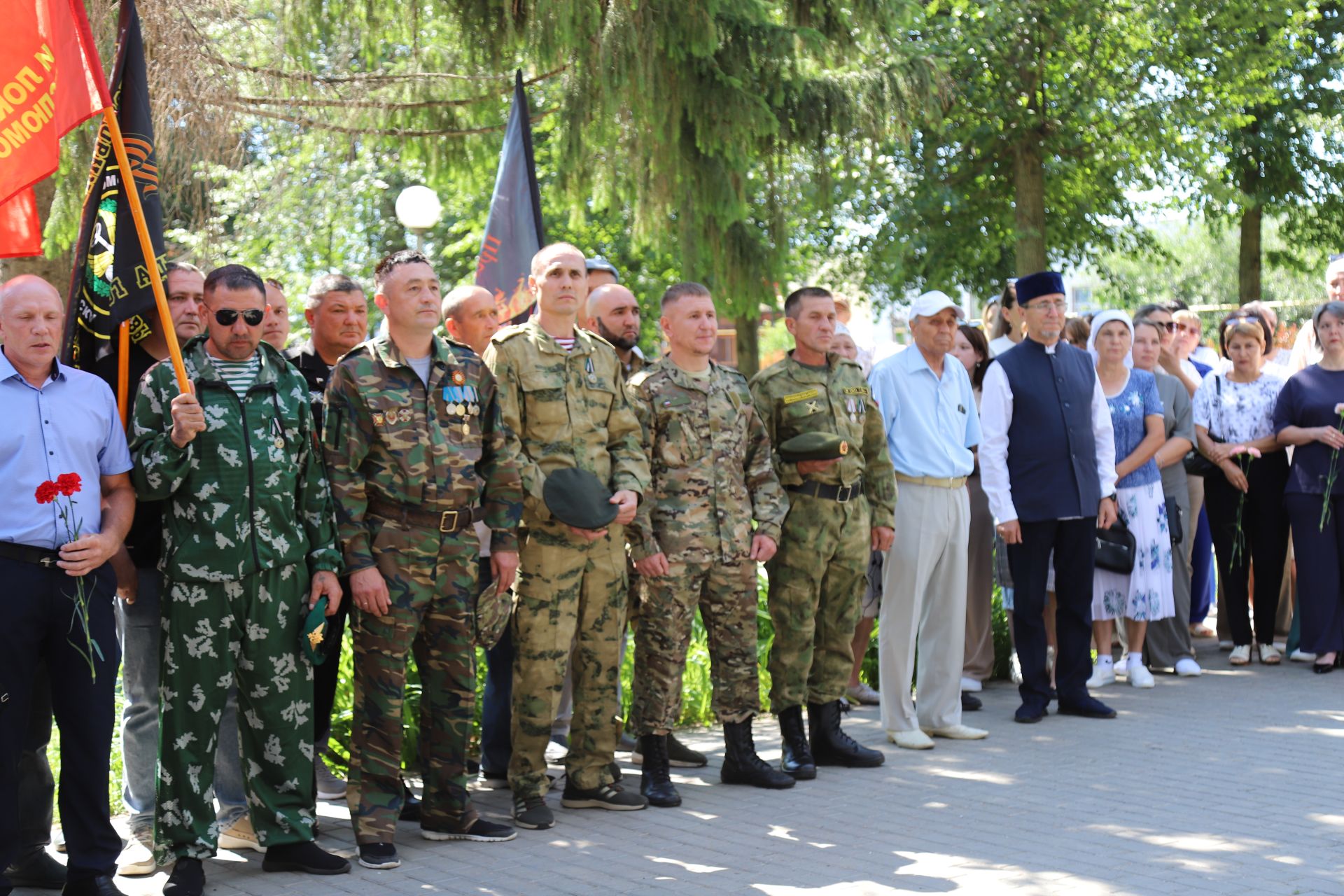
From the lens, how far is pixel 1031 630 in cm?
794

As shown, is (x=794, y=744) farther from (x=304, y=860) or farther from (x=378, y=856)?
(x=304, y=860)

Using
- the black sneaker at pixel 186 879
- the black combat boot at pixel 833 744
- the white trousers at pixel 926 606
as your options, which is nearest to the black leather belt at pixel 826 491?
the white trousers at pixel 926 606

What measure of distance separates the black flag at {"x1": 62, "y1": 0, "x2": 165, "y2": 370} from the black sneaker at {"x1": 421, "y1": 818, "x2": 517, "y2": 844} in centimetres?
228

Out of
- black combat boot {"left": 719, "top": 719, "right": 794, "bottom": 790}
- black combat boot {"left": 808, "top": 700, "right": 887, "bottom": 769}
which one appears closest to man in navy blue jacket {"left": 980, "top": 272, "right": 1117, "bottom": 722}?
black combat boot {"left": 808, "top": 700, "right": 887, "bottom": 769}

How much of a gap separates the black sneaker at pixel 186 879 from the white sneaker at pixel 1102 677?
18.6 ft

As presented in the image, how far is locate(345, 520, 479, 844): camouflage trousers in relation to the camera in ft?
18.0

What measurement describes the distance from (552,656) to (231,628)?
1456 millimetres

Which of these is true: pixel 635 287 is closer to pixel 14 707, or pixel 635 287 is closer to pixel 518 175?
pixel 518 175

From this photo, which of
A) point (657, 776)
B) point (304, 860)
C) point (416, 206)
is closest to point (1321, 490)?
point (657, 776)

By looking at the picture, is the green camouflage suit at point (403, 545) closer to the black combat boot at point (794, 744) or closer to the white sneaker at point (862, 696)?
the black combat boot at point (794, 744)

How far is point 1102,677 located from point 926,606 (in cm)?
192

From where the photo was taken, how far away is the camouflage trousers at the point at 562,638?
606 centimetres

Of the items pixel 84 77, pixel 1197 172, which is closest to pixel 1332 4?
pixel 1197 172

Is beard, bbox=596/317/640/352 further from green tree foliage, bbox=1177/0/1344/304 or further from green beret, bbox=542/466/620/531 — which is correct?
green tree foliage, bbox=1177/0/1344/304
